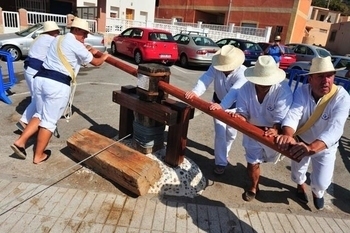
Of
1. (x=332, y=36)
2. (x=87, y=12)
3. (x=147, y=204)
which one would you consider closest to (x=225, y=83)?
(x=147, y=204)

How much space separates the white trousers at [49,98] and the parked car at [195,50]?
899 centimetres

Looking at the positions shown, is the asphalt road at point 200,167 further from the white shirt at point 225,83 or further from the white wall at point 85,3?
the white wall at point 85,3

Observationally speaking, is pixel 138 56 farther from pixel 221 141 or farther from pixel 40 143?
pixel 221 141

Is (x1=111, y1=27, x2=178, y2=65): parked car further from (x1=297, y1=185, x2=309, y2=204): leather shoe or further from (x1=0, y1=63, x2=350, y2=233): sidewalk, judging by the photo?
(x1=297, y1=185, x2=309, y2=204): leather shoe

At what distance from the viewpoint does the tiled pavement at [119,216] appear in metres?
2.55

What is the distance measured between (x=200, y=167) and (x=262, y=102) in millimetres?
1408

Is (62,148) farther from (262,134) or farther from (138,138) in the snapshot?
(262,134)

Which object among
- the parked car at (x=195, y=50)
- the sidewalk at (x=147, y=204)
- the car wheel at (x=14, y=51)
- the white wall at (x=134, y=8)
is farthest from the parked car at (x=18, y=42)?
the white wall at (x=134, y=8)

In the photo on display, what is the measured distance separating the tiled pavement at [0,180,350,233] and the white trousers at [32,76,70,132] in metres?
0.84

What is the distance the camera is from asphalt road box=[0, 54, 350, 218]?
3184 mm

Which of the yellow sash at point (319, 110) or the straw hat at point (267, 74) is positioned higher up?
the straw hat at point (267, 74)

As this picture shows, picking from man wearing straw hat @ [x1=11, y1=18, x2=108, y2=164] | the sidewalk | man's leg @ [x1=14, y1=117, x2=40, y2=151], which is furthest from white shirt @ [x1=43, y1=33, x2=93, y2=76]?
the sidewalk

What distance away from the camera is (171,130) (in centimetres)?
339

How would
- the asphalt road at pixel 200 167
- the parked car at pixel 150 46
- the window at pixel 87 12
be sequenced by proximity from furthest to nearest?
the window at pixel 87 12
the parked car at pixel 150 46
the asphalt road at pixel 200 167
